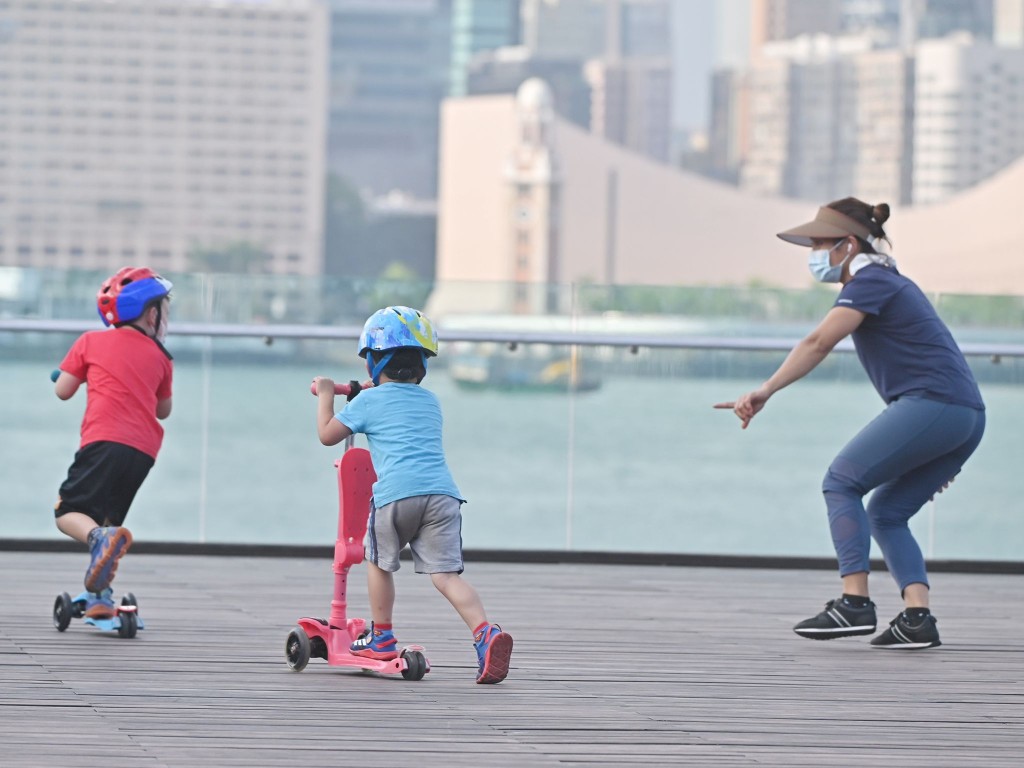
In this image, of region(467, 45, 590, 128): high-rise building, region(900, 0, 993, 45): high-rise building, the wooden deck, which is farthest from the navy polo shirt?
region(900, 0, 993, 45): high-rise building

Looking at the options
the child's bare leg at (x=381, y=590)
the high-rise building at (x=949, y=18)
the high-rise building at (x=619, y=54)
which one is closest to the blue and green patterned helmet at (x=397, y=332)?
the child's bare leg at (x=381, y=590)

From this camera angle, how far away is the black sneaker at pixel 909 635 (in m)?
4.80

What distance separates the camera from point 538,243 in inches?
4665

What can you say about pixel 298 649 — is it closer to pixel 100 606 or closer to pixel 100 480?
pixel 100 606

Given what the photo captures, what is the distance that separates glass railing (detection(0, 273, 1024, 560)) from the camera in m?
7.38

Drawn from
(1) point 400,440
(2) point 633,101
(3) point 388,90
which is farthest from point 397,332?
(2) point 633,101

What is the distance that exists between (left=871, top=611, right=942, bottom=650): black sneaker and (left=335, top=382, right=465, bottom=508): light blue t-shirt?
52.6 inches

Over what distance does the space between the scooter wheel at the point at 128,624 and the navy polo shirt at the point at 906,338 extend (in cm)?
195

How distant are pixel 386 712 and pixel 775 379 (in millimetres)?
1556

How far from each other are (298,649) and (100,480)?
0.98 metres

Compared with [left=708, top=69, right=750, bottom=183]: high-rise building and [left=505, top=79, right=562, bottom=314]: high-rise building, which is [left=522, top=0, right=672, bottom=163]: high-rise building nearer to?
[left=708, top=69, right=750, bottom=183]: high-rise building

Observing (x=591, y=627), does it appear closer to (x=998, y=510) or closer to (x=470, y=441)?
(x=998, y=510)

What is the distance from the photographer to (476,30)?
170 m

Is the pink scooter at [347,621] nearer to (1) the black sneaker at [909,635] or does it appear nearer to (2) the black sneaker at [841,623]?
(2) the black sneaker at [841,623]
